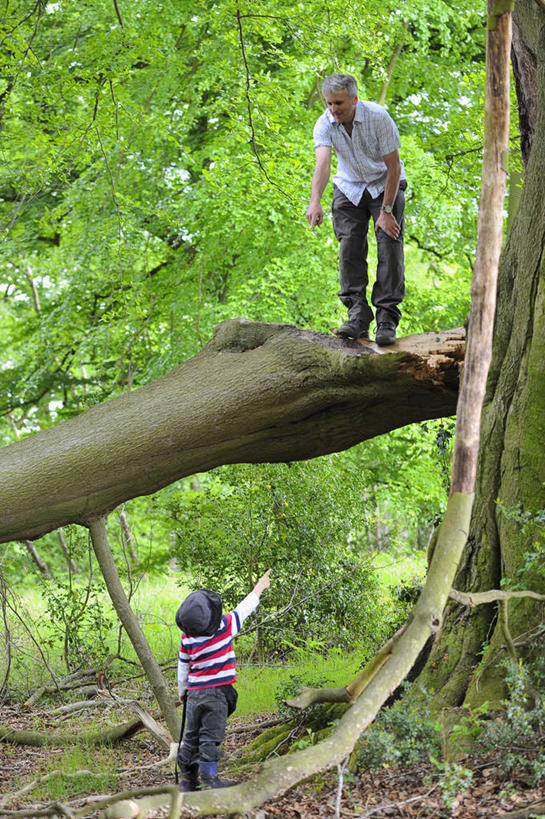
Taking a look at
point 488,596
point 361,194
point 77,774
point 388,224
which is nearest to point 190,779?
point 77,774

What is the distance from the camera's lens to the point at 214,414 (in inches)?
215

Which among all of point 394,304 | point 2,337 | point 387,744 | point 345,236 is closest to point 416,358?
point 394,304

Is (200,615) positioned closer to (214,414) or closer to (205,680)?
(205,680)

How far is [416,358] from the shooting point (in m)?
5.22

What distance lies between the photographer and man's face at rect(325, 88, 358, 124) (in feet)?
16.4

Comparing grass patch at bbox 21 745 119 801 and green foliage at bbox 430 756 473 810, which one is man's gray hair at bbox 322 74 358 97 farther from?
grass patch at bbox 21 745 119 801

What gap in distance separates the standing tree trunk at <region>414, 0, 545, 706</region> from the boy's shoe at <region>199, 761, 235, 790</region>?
3.89 feet

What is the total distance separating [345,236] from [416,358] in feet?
3.25

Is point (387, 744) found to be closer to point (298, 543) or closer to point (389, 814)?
point (389, 814)

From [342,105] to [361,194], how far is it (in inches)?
24.4

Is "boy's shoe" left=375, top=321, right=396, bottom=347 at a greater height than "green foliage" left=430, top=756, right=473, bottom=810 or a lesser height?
greater

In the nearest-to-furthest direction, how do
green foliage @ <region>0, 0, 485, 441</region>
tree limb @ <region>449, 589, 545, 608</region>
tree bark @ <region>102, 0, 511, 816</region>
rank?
tree bark @ <region>102, 0, 511, 816</region> < tree limb @ <region>449, 589, 545, 608</region> < green foliage @ <region>0, 0, 485, 441</region>

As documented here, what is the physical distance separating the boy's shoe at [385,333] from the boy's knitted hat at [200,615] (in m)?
1.99

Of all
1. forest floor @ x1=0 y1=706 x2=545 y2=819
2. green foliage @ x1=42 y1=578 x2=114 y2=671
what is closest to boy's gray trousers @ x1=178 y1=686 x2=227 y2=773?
forest floor @ x1=0 y1=706 x2=545 y2=819
